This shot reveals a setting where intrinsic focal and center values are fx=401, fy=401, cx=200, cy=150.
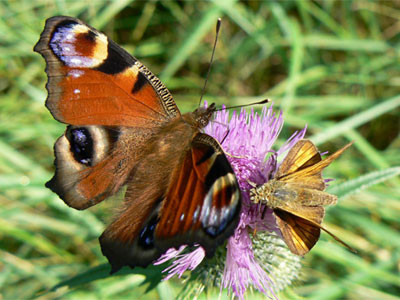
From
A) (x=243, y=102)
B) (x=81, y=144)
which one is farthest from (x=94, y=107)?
(x=243, y=102)

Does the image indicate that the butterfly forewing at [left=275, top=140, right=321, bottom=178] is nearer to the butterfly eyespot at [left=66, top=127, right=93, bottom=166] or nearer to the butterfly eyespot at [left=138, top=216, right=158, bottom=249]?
the butterfly eyespot at [left=138, top=216, right=158, bottom=249]

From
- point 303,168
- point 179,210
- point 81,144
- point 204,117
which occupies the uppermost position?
point 204,117

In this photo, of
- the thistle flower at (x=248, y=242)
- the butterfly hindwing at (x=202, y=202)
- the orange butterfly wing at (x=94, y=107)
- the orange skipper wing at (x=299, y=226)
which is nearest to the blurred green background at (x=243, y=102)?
the thistle flower at (x=248, y=242)

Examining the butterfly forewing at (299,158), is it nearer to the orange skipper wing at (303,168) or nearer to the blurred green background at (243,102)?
the orange skipper wing at (303,168)

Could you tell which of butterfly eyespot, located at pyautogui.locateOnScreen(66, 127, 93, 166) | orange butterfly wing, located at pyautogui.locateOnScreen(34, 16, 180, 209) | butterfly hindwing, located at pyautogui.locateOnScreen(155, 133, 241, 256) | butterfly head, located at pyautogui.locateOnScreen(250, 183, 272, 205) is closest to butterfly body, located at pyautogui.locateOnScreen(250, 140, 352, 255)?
butterfly head, located at pyautogui.locateOnScreen(250, 183, 272, 205)

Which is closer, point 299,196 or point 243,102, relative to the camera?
point 299,196

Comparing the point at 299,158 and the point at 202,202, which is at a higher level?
the point at 299,158

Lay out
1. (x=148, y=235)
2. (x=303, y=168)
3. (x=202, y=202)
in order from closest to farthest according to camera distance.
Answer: (x=202, y=202) < (x=148, y=235) < (x=303, y=168)

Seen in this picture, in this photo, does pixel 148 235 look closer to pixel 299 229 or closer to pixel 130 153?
pixel 130 153
